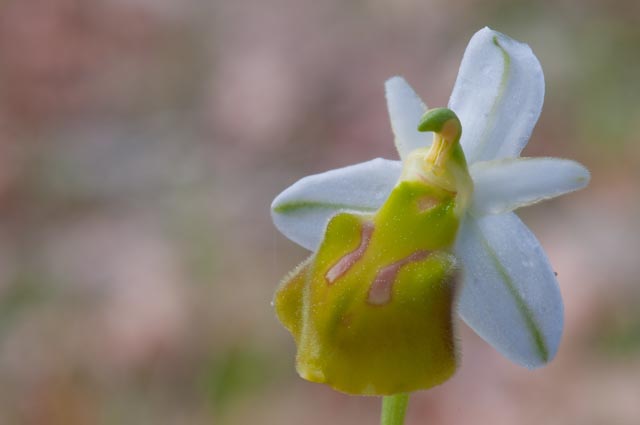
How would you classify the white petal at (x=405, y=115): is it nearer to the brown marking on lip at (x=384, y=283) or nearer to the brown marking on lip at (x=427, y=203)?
the brown marking on lip at (x=427, y=203)

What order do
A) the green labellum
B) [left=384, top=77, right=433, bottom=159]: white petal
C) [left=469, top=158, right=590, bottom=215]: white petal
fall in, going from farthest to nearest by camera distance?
[left=384, top=77, right=433, bottom=159]: white petal < [left=469, top=158, right=590, bottom=215]: white petal < the green labellum

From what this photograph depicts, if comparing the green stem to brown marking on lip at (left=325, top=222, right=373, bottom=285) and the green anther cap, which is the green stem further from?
the green anther cap

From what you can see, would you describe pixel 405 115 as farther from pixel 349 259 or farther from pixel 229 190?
pixel 229 190

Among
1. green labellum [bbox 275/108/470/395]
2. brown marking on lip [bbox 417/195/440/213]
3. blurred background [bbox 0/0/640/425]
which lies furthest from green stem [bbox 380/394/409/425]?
blurred background [bbox 0/0/640/425]

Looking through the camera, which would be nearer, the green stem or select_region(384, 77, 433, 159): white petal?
the green stem

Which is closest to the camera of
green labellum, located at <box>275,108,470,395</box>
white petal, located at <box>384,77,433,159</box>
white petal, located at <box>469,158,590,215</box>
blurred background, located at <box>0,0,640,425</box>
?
green labellum, located at <box>275,108,470,395</box>

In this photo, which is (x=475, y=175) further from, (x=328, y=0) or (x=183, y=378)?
(x=328, y=0)

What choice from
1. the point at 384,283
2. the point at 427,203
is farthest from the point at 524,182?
the point at 384,283
